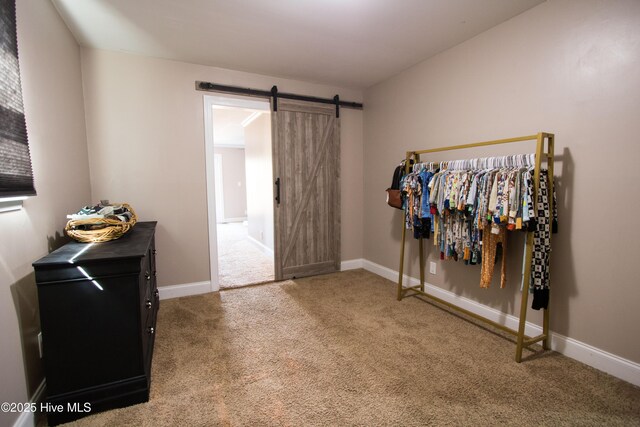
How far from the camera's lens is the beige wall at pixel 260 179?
4.62 meters

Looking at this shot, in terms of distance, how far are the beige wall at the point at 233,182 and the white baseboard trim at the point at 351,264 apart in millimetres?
6219

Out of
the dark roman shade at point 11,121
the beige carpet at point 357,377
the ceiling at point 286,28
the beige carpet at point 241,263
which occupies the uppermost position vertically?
the ceiling at point 286,28

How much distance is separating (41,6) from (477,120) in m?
3.31

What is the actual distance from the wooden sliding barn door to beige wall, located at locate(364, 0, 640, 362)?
1686mm

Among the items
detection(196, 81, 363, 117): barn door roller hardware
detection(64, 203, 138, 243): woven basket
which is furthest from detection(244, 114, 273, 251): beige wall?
detection(64, 203, 138, 243): woven basket

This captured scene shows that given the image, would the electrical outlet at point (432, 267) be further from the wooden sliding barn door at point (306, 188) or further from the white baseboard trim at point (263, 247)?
the white baseboard trim at point (263, 247)

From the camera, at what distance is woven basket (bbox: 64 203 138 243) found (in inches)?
74.2

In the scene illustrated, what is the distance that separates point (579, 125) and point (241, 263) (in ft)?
13.8

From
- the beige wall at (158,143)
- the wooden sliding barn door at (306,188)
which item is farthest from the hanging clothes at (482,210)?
the beige wall at (158,143)

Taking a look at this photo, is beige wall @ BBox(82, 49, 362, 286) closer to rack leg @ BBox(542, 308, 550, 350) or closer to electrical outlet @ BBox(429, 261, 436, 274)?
electrical outlet @ BBox(429, 261, 436, 274)

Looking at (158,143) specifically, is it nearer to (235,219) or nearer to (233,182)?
(233,182)

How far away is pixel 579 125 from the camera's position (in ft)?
6.56

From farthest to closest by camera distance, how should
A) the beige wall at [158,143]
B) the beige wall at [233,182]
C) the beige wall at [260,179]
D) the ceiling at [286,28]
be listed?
the beige wall at [233,182] → the beige wall at [260,179] → the beige wall at [158,143] → the ceiling at [286,28]

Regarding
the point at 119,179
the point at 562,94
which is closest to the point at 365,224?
the point at 562,94
